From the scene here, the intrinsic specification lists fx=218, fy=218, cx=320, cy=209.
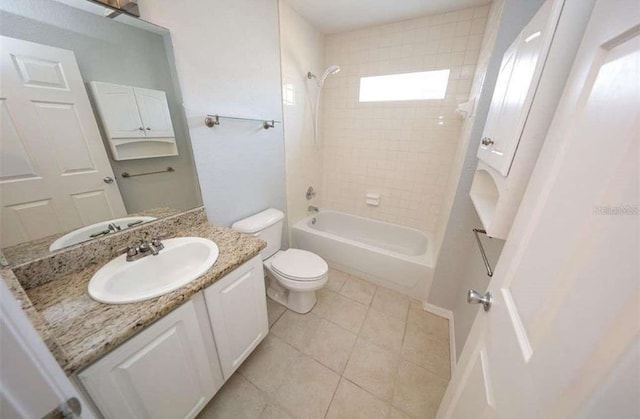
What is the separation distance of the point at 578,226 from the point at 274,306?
1901mm

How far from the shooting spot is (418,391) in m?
1.29

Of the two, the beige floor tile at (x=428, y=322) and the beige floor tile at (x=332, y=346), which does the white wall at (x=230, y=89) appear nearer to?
the beige floor tile at (x=332, y=346)

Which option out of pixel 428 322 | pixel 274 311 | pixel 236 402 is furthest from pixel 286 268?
pixel 428 322

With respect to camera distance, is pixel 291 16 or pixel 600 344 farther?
pixel 291 16

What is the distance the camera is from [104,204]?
40.7 inches

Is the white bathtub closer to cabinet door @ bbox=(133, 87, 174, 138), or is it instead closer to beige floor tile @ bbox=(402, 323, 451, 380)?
beige floor tile @ bbox=(402, 323, 451, 380)

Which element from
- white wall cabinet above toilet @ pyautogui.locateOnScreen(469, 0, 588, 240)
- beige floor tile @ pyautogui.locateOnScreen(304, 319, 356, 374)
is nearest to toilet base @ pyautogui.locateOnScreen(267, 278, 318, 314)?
beige floor tile @ pyautogui.locateOnScreen(304, 319, 356, 374)

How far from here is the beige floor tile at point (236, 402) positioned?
117 cm

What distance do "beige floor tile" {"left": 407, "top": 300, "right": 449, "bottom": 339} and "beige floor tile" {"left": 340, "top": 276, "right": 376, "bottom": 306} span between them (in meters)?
0.36

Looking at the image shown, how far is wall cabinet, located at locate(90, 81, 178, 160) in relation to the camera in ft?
3.18

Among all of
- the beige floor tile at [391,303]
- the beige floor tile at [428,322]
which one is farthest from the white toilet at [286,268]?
the beige floor tile at [428,322]

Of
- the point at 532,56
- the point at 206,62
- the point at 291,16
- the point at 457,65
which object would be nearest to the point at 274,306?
the point at 206,62

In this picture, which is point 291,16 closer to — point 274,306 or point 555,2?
point 555,2

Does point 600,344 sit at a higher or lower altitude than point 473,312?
higher
